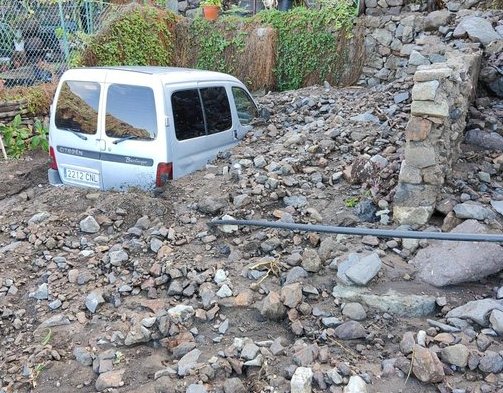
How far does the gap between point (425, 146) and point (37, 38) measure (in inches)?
330

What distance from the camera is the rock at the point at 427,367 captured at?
326cm

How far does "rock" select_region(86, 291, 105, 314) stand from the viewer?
4395 millimetres

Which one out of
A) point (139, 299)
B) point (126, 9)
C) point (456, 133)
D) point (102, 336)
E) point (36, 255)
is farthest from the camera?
point (126, 9)

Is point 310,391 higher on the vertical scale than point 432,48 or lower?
lower

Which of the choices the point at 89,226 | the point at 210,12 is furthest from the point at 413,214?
the point at 210,12

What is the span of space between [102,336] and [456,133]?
429cm

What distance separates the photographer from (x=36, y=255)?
5297mm

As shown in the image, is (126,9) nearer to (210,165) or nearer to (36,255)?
(210,165)

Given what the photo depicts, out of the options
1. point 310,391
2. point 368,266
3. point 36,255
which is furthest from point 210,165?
point 310,391

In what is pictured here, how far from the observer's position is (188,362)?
11.8 ft

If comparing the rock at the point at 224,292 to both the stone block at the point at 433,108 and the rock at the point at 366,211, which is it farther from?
the stone block at the point at 433,108

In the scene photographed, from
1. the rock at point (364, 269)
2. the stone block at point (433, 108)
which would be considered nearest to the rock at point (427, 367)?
the rock at point (364, 269)

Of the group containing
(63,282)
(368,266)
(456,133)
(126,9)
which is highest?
(126,9)

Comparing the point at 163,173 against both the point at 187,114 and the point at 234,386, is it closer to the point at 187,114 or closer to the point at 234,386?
the point at 187,114
